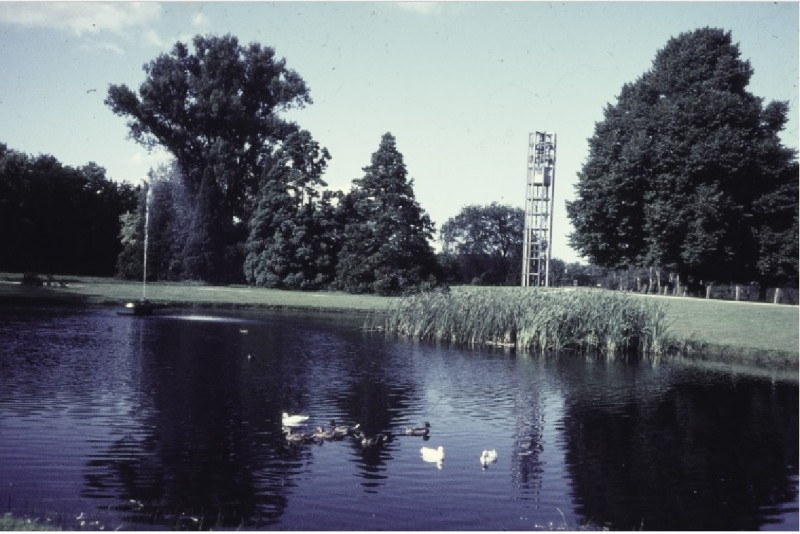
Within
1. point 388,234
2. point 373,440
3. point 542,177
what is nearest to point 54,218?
point 388,234

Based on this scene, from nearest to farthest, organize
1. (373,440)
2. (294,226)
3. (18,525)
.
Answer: (18,525) → (373,440) → (294,226)

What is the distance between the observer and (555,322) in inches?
1139

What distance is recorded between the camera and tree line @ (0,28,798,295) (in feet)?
132

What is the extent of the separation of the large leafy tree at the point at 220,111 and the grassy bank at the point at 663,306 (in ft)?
37.0

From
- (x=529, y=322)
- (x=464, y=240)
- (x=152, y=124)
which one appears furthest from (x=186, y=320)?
(x=464, y=240)

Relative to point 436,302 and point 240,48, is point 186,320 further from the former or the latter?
point 240,48

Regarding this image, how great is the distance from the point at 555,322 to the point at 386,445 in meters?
16.0

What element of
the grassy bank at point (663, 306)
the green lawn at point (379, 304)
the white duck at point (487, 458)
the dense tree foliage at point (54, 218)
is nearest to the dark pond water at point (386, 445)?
the white duck at point (487, 458)

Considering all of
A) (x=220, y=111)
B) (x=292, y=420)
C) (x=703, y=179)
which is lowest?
(x=292, y=420)

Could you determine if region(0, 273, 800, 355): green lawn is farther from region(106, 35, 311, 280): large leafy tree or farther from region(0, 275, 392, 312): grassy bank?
region(106, 35, 311, 280): large leafy tree

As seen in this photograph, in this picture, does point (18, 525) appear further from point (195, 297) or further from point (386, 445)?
point (195, 297)

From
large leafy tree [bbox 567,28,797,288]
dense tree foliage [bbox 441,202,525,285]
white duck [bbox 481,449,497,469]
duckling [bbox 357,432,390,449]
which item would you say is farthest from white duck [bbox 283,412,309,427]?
dense tree foliage [bbox 441,202,525,285]

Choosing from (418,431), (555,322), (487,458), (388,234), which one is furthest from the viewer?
(388,234)

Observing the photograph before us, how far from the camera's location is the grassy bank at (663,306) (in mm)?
27562
